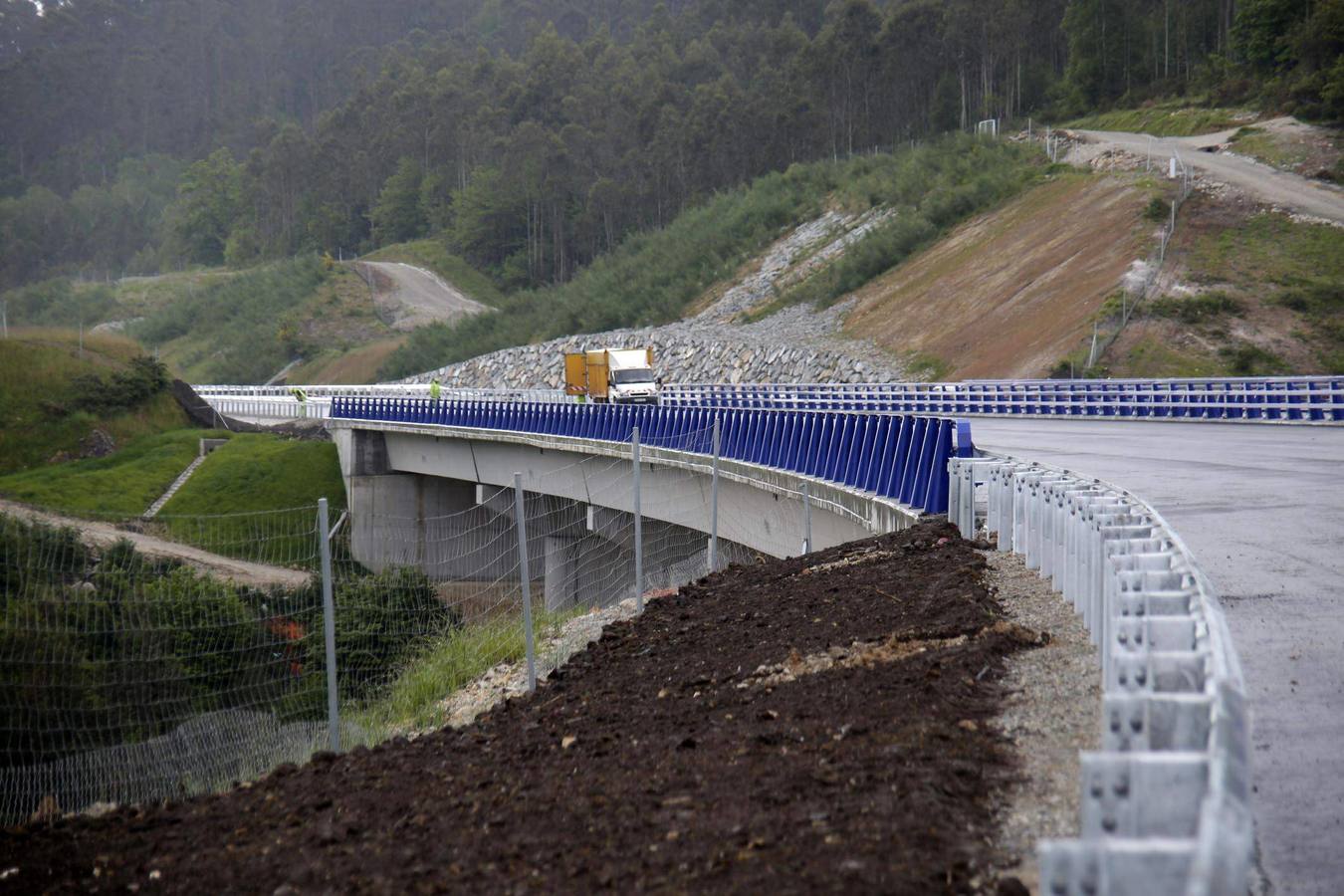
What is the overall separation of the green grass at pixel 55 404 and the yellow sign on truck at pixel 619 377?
19.3 metres

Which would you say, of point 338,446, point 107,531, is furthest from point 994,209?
→ point 107,531

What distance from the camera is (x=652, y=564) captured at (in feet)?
102

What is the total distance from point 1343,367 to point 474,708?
3397cm

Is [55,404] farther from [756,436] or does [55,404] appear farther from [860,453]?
[860,453]

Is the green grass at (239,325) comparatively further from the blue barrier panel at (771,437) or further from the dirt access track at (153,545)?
the blue barrier panel at (771,437)

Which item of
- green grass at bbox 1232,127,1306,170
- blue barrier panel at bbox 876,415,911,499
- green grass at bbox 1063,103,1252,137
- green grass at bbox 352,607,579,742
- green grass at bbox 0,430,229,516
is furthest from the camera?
green grass at bbox 1063,103,1252,137

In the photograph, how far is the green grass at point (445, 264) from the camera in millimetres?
123625

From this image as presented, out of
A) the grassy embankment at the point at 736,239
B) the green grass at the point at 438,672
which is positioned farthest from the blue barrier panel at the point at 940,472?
the grassy embankment at the point at 736,239

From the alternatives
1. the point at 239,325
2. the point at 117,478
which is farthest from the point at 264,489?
the point at 239,325

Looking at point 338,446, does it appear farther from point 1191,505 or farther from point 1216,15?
point 1216,15

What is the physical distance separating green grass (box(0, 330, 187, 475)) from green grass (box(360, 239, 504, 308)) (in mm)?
64994

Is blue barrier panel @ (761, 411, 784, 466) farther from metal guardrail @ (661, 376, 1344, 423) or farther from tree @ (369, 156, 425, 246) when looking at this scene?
tree @ (369, 156, 425, 246)

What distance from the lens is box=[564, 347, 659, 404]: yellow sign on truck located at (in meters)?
45.6

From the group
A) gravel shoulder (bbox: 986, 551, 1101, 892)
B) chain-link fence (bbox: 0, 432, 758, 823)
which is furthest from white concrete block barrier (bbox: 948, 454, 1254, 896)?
chain-link fence (bbox: 0, 432, 758, 823)
